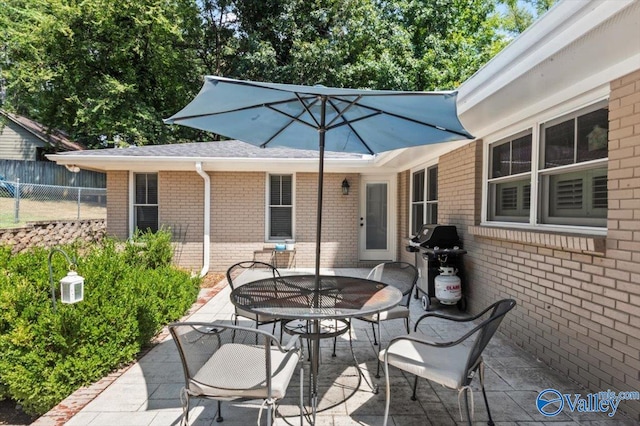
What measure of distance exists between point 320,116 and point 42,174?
17.8m

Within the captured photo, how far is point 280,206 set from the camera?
27.6 feet

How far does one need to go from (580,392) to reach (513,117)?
9.06ft

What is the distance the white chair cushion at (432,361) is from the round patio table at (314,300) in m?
0.32

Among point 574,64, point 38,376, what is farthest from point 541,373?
point 38,376

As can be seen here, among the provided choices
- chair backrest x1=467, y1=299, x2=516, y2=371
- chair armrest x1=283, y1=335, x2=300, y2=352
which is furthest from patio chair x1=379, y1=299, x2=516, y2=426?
chair armrest x1=283, y1=335, x2=300, y2=352

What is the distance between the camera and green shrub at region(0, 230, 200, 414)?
2.74 meters

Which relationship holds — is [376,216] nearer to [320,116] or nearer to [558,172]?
[558,172]

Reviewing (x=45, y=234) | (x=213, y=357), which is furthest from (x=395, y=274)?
(x=45, y=234)

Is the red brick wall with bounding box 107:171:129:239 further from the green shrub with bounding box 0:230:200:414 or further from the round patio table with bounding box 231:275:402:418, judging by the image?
the round patio table with bounding box 231:275:402:418

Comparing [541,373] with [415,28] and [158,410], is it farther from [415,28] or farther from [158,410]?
[415,28]

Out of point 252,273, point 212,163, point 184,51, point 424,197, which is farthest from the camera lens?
point 184,51

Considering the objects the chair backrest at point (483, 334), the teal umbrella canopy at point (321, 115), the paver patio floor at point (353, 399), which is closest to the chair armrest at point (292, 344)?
the paver patio floor at point (353, 399)

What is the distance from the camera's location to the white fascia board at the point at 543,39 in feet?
6.78

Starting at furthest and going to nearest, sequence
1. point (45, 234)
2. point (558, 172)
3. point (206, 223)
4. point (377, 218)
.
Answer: point (45, 234)
point (377, 218)
point (206, 223)
point (558, 172)
